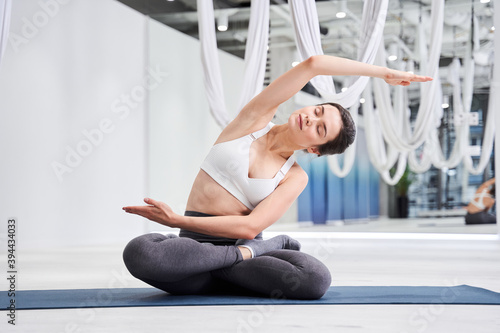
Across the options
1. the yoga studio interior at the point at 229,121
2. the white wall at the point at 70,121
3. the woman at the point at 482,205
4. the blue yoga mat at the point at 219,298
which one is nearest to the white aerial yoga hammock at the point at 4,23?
the yoga studio interior at the point at 229,121

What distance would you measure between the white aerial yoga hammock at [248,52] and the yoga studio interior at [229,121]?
0.01m

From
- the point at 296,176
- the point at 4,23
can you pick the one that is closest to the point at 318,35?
the point at 4,23

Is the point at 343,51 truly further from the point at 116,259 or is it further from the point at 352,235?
the point at 116,259

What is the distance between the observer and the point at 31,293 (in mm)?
2693

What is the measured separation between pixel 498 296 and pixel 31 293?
1.96 m

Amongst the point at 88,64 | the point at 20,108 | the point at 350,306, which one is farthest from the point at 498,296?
the point at 88,64

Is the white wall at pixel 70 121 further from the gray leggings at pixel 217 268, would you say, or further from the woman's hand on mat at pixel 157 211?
the woman's hand on mat at pixel 157 211

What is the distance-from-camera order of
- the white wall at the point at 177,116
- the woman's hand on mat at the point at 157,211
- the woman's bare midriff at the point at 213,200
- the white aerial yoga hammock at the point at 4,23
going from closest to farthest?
the woman's hand on mat at the point at 157,211 < the woman's bare midriff at the point at 213,200 < the white aerial yoga hammock at the point at 4,23 < the white wall at the point at 177,116

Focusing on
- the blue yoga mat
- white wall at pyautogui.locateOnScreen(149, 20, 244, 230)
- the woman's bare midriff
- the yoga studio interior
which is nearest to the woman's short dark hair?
the woman's bare midriff

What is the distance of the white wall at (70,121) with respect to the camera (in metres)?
6.28

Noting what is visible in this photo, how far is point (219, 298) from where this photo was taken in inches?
95.2

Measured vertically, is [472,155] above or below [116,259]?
above

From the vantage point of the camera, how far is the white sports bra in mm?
2391

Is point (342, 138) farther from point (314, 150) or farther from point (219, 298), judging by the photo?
point (219, 298)
